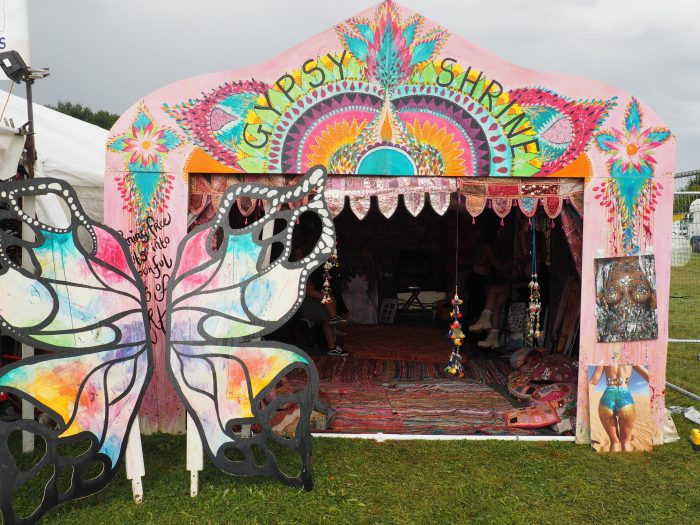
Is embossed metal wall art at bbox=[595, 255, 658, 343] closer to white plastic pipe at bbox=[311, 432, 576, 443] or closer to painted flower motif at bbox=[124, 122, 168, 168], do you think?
white plastic pipe at bbox=[311, 432, 576, 443]

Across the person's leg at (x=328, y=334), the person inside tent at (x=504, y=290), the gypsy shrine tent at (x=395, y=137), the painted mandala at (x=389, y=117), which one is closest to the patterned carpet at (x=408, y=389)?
the person's leg at (x=328, y=334)

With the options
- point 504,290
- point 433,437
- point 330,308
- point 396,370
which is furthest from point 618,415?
point 330,308

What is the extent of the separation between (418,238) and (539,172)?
225 inches

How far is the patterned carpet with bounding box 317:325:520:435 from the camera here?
5.28 meters

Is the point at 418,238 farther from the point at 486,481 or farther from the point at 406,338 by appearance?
the point at 486,481

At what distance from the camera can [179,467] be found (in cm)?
427

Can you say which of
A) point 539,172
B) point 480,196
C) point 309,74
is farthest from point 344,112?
point 539,172

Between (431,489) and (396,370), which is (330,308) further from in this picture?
(431,489)

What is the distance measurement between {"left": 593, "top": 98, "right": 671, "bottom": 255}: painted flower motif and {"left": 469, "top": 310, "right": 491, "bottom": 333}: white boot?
12.4ft

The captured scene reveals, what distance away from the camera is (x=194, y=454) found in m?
3.75

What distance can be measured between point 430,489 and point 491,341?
451 cm

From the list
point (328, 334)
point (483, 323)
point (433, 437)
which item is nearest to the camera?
point (433, 437)

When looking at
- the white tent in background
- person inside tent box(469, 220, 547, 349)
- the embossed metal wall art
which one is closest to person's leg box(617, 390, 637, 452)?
the embossed metal wall art

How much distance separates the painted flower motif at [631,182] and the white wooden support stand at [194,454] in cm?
347
